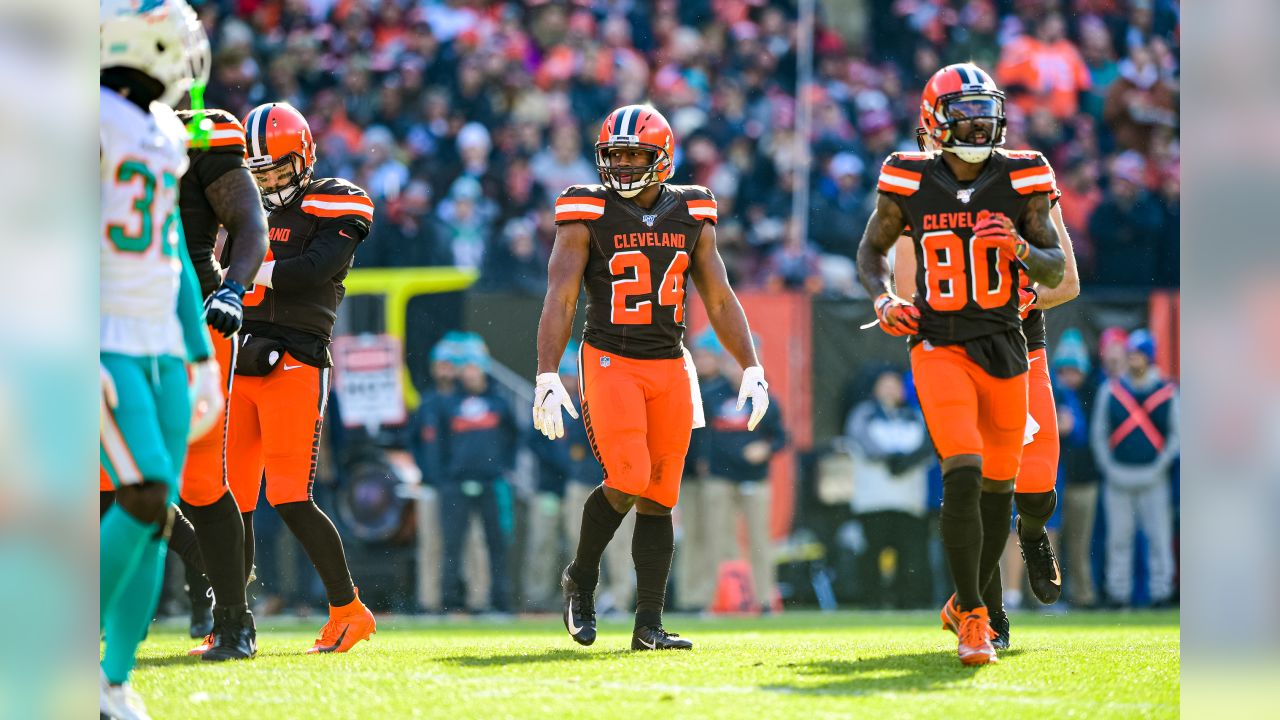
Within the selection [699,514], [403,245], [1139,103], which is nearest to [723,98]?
[1139,103]

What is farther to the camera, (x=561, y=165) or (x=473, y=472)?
(x=561, y=165)

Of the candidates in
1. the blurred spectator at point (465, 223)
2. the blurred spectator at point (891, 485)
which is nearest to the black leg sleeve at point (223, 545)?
the blurred spectator at point (465, 223)

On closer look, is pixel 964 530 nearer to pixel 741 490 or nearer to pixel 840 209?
pixel 741 490

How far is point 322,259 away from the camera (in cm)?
638

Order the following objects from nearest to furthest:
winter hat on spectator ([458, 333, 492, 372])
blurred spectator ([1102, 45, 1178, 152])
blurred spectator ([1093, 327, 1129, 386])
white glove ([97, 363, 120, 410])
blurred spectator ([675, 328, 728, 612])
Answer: white glove ([97, 363, 120, 410]), blurred spectator ([675, 328, 728, 612]), winter hat on spectator ([458, 333, 492, 372]), blurred spectator ([1093, 327, 1129, 386]), blurred spectator ([1102, 45, 1178, 152])

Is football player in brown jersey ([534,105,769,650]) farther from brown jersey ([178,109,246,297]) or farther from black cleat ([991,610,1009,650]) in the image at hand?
brown jersey ([178,109,246,297])

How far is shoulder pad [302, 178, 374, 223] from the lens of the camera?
21.4 feet

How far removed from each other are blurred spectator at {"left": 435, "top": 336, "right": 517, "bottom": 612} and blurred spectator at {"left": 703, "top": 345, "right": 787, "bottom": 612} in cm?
134

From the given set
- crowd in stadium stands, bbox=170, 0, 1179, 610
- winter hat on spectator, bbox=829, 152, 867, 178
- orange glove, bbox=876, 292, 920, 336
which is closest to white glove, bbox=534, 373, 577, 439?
orange glove, bbox=876, 292, 920, 336

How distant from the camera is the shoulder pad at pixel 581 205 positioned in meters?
6.43

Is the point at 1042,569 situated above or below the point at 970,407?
below

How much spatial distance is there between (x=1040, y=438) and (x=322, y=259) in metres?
3.14
